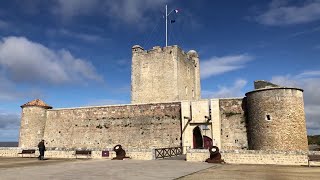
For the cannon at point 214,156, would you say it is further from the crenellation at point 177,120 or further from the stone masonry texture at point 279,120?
the stone masonry texture at point 279,120

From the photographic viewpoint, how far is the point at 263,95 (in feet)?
62.6

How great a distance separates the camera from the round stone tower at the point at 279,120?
18109mm

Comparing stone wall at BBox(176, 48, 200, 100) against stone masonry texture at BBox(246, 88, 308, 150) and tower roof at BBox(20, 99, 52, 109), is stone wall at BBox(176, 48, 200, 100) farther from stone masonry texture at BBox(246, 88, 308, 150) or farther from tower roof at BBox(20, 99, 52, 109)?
tower roof at BBox(20, 99, 52, 109)

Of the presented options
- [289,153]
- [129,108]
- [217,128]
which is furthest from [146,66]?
[289,153]

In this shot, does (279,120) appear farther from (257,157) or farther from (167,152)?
(167,152)

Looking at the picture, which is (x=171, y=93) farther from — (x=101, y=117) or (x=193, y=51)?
(x=193, y=51)

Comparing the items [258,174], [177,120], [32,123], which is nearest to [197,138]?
[177,120]

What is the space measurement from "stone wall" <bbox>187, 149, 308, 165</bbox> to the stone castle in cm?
323

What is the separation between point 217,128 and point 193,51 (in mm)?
15126

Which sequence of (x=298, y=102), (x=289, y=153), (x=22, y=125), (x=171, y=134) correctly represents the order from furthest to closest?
(x=22, y=125) < (x=171, y=134) < (x=298, y=102) < (x=289, y=153)

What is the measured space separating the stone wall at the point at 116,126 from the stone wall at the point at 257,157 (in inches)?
229

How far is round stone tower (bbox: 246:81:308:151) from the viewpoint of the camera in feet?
59.4

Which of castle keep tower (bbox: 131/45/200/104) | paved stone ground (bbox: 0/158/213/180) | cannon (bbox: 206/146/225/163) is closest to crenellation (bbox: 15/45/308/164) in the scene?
castle keep tower (bbox: 131/45/200/104)

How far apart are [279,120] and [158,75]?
42.5 ft
